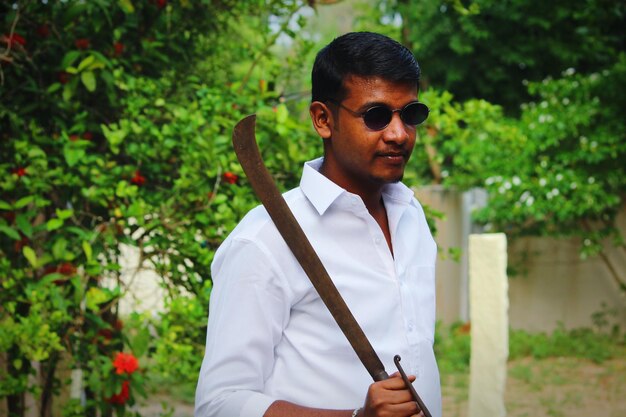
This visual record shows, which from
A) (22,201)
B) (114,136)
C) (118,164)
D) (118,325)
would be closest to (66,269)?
(22,201)

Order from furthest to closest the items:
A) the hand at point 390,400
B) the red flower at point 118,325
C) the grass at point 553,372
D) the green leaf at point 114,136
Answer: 1. the grass at point 553,372
2. the red flower at point 118,325
3. the green leaf at point 114,136
4. the hand at point 390,400

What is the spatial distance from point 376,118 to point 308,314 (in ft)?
1.42

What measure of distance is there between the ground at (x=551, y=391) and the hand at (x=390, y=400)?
5.04 meters

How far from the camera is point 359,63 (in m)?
1.83

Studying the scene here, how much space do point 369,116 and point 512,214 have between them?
8190 millimetres

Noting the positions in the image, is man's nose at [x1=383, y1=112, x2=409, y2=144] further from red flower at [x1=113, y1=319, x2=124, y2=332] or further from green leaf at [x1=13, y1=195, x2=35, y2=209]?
red flower at [x1=113, y1=319, x2=124, y2=332]

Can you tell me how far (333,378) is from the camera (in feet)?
5.65

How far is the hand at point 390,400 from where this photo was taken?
1.56 m

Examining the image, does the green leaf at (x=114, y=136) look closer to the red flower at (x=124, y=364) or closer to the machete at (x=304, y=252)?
the red flower at (x=124, y=364)

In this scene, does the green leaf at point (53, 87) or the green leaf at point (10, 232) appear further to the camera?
the green leaf at point (53, 87)

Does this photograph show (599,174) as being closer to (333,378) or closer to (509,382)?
(509,382)

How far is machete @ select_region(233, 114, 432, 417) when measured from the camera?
1645mm

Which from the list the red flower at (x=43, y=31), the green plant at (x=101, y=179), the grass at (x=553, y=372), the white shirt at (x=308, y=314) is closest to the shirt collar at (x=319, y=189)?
the white shirt at (x=308, y=314)

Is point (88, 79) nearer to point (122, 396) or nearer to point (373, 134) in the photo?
point (122, 396)
